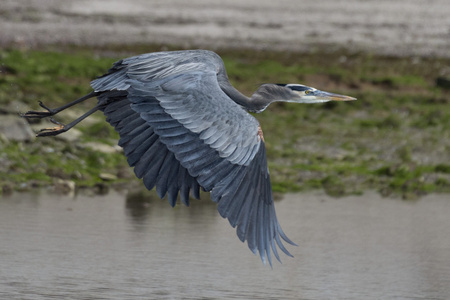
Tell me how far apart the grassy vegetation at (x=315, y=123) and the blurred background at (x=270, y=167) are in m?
0.04

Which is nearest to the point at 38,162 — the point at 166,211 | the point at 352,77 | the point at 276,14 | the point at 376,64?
the point at 166,211

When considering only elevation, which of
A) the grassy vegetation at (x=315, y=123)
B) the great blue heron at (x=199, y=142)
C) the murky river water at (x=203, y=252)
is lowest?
the grassy vegetation at (x=315, y=123)

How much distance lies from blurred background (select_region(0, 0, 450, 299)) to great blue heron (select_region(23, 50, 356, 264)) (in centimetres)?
137

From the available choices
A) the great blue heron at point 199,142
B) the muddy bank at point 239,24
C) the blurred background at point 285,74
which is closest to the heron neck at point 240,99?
the great blue heron at point 199,142

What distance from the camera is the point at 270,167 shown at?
1376 centimetres

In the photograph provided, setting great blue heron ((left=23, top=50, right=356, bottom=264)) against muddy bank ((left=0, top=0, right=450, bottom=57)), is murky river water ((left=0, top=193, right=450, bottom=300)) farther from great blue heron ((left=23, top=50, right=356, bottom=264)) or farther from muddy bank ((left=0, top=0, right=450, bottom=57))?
muddy bank ((left=0, top=0, right=450, bottom=57))

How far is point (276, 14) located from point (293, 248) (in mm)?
18191

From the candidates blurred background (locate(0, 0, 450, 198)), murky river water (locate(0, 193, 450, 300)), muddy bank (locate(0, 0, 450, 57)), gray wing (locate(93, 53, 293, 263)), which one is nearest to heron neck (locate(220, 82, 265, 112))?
gray wing (locate(93, 53, 293, 263))

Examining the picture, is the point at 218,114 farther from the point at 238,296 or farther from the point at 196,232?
the point at 196,232

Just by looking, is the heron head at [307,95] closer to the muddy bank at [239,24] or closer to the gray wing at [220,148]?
the gray wing at [220,148]

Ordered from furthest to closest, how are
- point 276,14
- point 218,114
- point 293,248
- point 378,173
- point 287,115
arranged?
point 276,14 < point 287,115 < point 378,173 < point 293,248 < point 218,114

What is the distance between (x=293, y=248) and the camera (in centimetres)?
996

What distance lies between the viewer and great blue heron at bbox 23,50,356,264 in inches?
262

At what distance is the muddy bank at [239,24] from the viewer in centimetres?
2427
